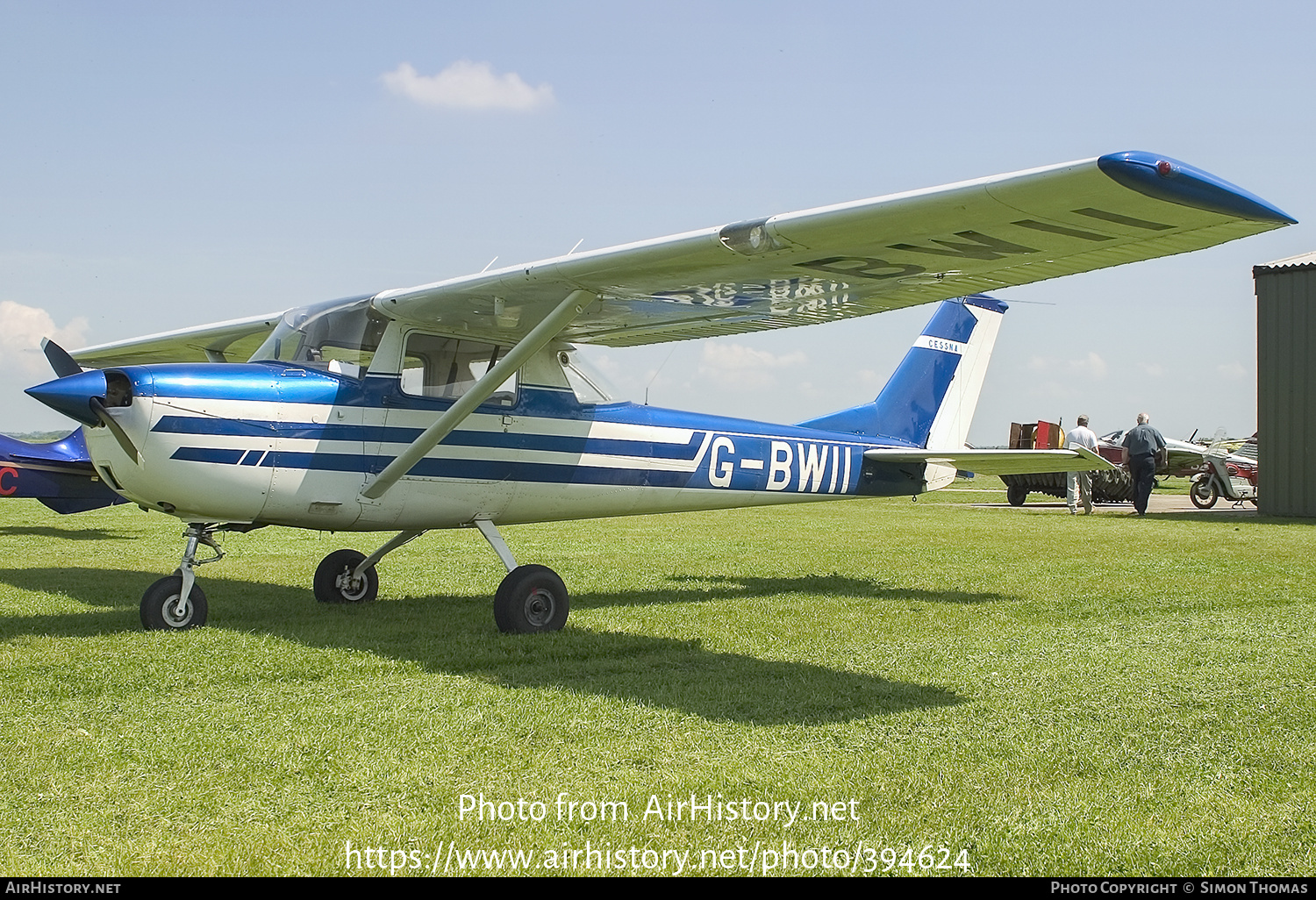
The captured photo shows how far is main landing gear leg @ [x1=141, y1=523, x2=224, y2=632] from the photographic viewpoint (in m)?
6.86

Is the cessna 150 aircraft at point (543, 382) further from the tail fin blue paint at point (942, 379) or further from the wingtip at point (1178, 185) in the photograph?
Result: the tail fin blue paint at point (942, 379)

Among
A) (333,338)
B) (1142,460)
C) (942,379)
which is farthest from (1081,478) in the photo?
(333,338)

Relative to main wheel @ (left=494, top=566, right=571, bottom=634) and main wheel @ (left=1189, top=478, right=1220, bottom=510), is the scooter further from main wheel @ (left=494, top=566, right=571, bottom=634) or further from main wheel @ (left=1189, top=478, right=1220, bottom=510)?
main wheel @ (left=494, top=566, right=571, bottom=634)

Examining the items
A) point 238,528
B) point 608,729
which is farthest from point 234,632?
point 608,729

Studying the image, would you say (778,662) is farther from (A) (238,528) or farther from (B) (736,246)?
(A) (238,528)

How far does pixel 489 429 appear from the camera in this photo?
757 cm

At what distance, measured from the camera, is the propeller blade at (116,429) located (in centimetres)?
623

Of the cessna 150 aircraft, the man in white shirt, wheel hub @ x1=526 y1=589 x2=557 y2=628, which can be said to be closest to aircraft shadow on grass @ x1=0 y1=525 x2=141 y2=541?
the cessna 150 aircraft

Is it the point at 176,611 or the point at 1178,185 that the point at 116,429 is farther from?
the point at 1178,185

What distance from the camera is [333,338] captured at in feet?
23.8

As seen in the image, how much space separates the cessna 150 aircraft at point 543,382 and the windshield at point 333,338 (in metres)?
0.01

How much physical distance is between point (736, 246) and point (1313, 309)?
17.1m

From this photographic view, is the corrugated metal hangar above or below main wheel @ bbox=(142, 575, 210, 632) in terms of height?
above

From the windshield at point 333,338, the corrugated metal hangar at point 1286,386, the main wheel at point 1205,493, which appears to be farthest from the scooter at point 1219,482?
the windshield at point 333,338
